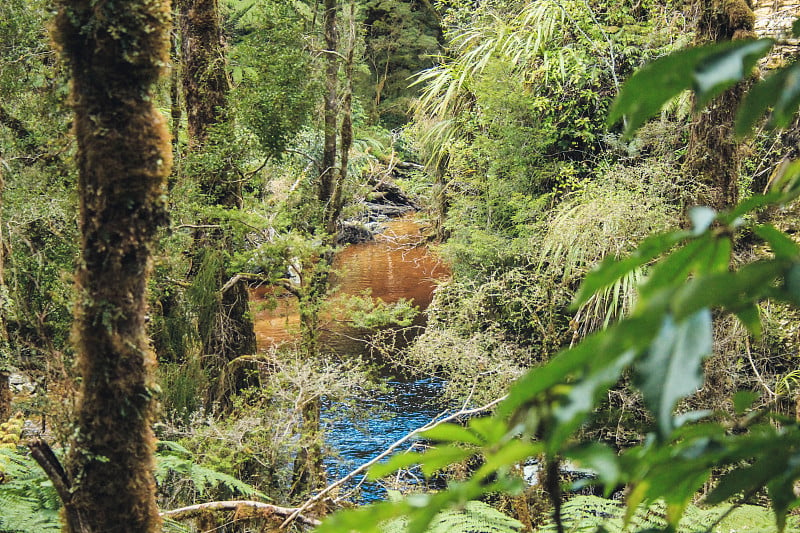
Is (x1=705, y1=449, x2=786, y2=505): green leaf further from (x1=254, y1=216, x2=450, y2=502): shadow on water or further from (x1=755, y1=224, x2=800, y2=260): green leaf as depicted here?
(x1=254, y1=216, x2=450, y2=502): shadow on water

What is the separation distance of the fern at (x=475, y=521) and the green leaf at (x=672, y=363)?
2236 millimetres

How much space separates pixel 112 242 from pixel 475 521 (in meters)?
1.82

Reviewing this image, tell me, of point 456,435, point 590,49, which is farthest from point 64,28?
point 590,49

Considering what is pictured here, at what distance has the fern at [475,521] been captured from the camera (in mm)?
2482

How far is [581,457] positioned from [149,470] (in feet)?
6.07

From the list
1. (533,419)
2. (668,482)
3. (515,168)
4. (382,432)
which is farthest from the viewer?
(515,168)

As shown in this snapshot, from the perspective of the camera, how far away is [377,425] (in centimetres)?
772

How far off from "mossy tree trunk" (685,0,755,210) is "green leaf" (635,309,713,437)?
5102mm

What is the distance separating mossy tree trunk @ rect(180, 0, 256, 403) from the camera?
22.9 ft

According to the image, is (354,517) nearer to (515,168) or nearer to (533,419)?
(533,419)

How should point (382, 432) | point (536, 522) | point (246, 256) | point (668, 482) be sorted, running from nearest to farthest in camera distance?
point (668, 482) < point (536, 522) < point (246, 256) < point (382, 432)

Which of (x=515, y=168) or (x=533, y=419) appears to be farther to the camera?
(x=515, y=168)

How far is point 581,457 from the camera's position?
0.41 meters

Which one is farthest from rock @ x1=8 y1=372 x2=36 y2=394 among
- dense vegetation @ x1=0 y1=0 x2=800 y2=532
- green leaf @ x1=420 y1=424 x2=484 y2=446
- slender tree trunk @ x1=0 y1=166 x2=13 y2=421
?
green leaf @ x1=420 y1=424 x2=484 y2=446
